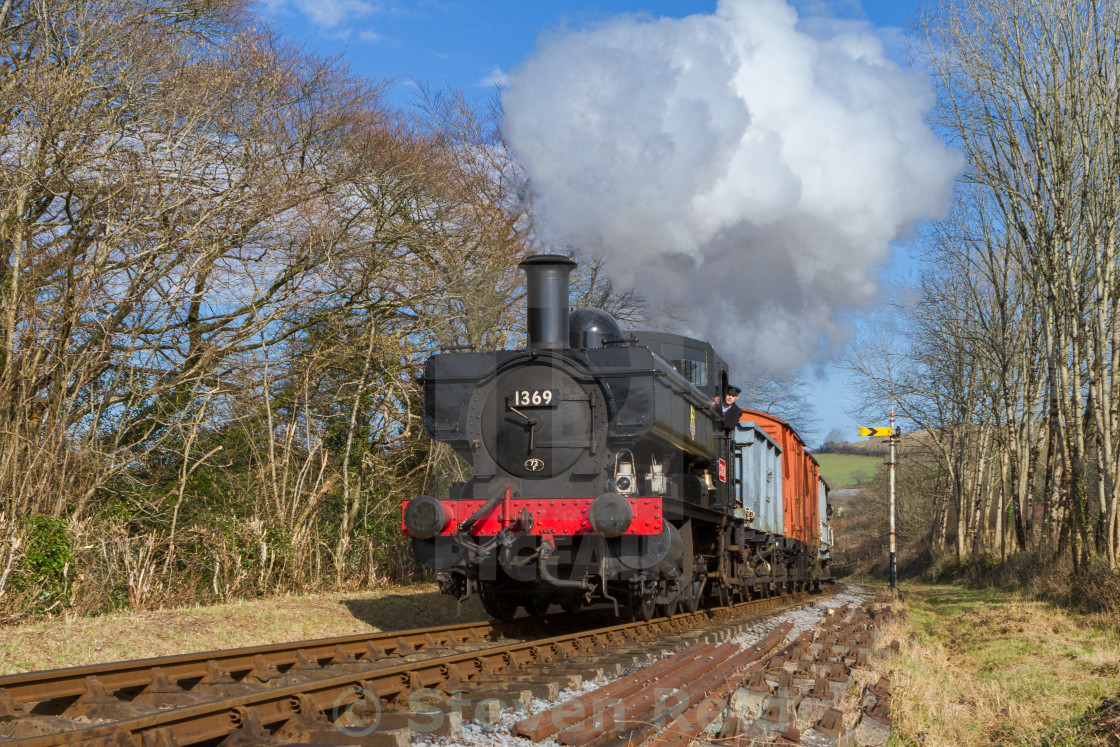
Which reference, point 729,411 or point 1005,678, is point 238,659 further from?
point 729,411

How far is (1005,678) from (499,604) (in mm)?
4605

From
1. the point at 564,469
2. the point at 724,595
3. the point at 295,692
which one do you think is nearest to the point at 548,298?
the point at 564,469

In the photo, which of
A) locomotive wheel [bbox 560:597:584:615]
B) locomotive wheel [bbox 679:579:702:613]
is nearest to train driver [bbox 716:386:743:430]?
locomotive wheel [bbox 679:579:702:613]

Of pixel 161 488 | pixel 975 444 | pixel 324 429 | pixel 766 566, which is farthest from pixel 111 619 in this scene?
pixel 975 444

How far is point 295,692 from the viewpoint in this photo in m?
4.59

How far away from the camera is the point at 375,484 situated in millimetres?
15422

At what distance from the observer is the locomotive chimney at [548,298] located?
28.8 ft

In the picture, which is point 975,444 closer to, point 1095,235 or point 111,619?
point 1095,235

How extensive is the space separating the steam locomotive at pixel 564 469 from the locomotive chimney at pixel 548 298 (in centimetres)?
1

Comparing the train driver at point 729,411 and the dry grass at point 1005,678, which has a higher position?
the train driver at point 729,411

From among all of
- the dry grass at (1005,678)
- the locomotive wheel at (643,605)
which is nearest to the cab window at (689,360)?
the locomotive wheel at (643,605)

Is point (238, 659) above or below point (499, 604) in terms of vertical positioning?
above

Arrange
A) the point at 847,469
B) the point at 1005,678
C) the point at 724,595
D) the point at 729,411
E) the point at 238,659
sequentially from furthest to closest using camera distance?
1. the point at 847,469
2. the point at 724,595
3. the point at 729,411
4. the point at 1005,678
5. the point at 238,659

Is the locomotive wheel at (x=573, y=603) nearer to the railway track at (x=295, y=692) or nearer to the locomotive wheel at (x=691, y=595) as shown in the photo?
the locomotive wheel at (x=691, y=595)
